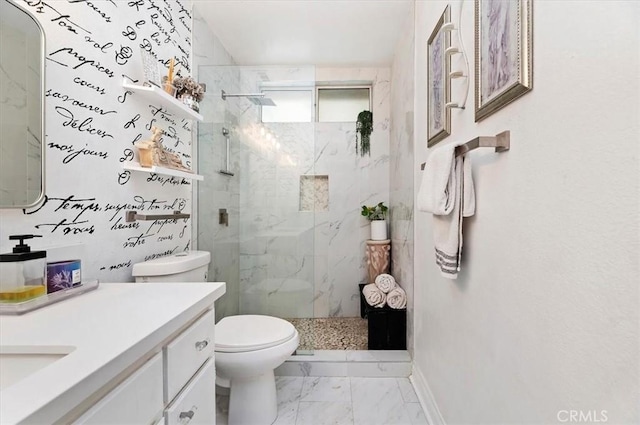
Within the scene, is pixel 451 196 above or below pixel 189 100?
below

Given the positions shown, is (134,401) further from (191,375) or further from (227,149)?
(227,149)

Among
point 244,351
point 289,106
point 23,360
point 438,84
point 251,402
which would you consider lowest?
point 251,402

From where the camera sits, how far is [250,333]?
1.62 meters

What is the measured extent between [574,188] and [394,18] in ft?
6.71

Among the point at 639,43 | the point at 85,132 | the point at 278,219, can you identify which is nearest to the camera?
the point at 639,43

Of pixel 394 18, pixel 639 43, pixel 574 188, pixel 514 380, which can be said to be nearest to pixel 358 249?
pixel 394 18

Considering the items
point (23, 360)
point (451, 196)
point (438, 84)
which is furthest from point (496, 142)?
point (23, 360)

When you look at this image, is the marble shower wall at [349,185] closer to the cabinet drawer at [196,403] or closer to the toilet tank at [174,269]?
the toilet tank at [174,269]

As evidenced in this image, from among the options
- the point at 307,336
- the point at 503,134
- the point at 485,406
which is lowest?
the point at 307,336

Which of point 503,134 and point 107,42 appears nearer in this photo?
point 503,134

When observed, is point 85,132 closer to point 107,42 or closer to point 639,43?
point 107,42

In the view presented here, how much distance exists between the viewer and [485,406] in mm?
1016

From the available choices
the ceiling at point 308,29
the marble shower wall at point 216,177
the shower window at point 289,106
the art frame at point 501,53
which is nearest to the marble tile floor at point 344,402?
the marble shower wall at point 216,177

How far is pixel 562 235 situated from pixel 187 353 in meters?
0.99
